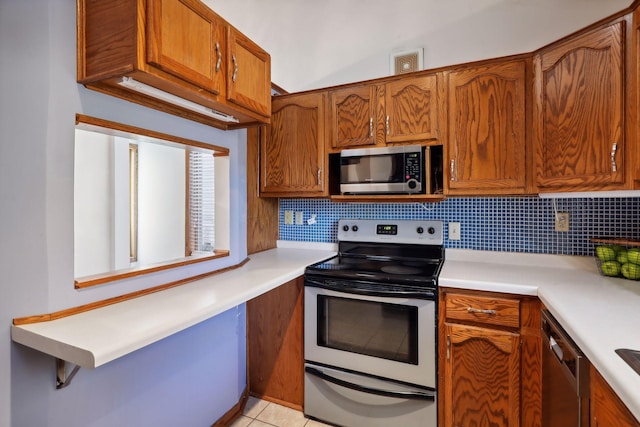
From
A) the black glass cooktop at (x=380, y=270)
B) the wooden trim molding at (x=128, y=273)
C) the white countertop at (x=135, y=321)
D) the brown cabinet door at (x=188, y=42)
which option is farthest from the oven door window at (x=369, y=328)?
the brown cabinet door at (x=188, y=42)

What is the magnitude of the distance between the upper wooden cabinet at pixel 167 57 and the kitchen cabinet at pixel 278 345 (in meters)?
1.14

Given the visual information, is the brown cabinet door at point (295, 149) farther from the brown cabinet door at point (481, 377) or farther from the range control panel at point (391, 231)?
the brown cabinet door at point (481, 377)

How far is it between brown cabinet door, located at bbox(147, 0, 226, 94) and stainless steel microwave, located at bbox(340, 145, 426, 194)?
3.28ft

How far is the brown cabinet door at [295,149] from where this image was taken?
2217 millimetres

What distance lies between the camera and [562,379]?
1215 millimetres

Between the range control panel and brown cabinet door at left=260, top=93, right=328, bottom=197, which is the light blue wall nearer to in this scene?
brown cabinet door at left=260, top=93, right=328, bottom=197

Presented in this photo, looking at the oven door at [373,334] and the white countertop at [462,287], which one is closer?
the white countertop at [462,287]

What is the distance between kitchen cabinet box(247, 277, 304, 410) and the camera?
1.99 m

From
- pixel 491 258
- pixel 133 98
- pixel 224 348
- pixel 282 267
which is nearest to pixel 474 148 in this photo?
pixel 491 258

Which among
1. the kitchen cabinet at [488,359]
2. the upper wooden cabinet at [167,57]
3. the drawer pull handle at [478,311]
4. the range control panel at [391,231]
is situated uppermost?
the upper wooden cabinet at [167,57]

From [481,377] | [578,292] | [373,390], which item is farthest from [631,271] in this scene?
[373,390]

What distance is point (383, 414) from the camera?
69.2 inches

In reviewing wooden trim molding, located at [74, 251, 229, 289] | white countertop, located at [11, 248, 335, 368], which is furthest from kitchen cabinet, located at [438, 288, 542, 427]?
wooden trim molding, located at [74, 251, 229, 289]

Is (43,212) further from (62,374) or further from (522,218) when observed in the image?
(522,218)
